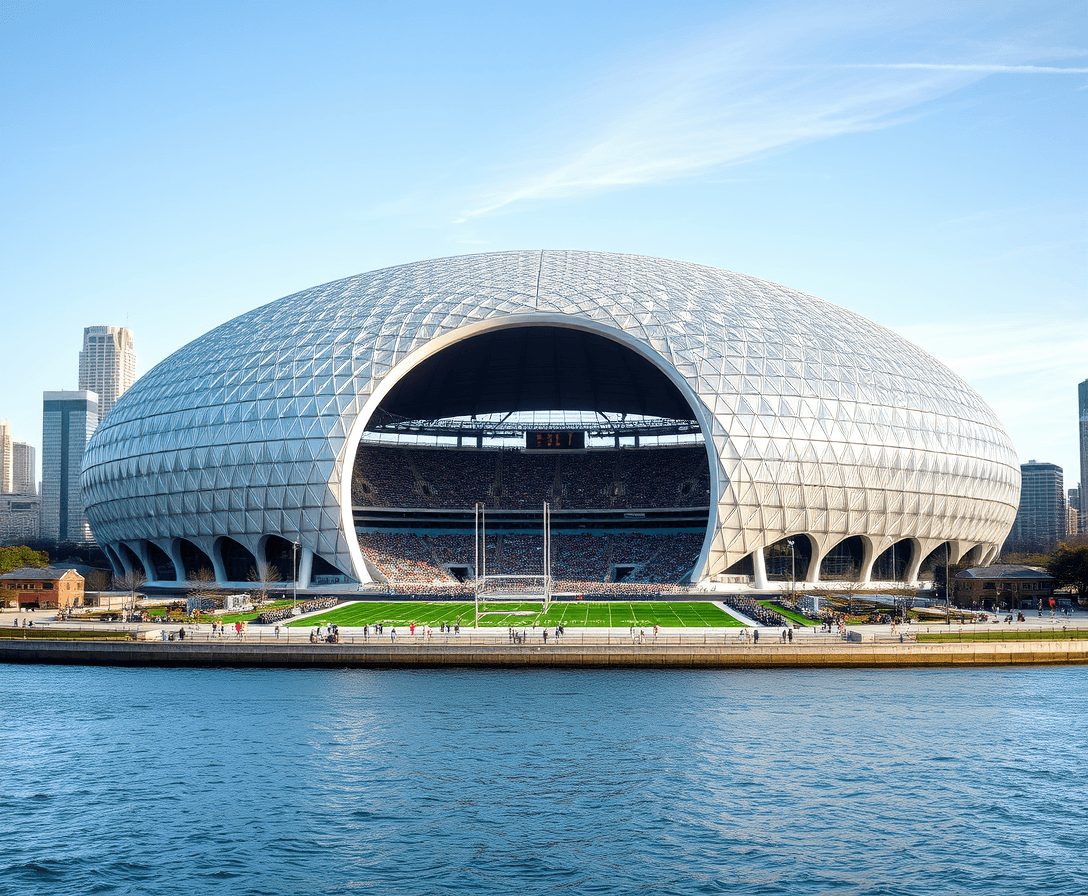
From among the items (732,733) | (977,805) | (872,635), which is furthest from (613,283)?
(977,805)

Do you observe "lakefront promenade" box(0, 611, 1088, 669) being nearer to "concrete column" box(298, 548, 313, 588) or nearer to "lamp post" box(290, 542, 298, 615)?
"lamp post" box(290, 542, 298, 615)

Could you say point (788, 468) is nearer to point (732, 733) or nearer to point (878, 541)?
point (878, 541)

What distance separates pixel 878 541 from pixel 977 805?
58298 millimetres

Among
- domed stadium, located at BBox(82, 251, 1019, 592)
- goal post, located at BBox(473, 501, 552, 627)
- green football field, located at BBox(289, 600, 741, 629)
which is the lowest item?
green football field, located at BBox(289, 600, 741, 629)

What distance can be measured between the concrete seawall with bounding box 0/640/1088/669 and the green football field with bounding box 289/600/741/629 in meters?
8.43

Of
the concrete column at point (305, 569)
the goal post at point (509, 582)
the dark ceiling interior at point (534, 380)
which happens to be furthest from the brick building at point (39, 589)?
the dark ceiling interior at point (534, 380)

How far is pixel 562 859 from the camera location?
26.0m

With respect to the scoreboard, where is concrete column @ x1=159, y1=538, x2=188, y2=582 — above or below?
below

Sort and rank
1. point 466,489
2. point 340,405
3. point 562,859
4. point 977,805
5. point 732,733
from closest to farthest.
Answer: point 562,859 → point 977,805 → point 732,733 → point 340,405 → point 466,489

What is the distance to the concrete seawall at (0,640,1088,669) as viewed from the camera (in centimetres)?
5353

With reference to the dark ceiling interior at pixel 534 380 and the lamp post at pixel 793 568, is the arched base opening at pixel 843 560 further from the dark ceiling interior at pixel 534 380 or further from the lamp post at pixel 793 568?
the dark ceiling interior at pixel 534 380

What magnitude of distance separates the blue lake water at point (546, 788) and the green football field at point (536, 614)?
16410 millimetres

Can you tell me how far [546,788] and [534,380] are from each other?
80.2 m

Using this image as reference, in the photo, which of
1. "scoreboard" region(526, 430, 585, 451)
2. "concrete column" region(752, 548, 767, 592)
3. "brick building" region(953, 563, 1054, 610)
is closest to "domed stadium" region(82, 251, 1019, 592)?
"concrete column" region(752, 548, 767, 592)
